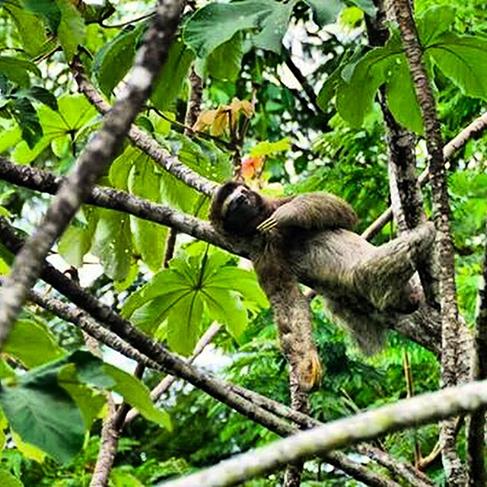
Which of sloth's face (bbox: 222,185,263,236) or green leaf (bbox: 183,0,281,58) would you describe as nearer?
green leaf (bbox: 183,0,281,58)

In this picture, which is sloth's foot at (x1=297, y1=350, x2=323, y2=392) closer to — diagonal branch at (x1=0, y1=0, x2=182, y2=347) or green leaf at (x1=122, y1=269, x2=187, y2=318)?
green leaf at (x1=122, y1=269, x2=187, y2=318)

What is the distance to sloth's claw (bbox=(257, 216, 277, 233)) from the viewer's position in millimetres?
3668

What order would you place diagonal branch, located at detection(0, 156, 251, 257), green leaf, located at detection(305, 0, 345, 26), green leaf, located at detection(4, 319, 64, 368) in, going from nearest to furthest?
green leaf, located at detection(4, 319, 64, 368) < green leaf, located at detection(305, 0, 345, 26) < diagonal branch, located at detection(0, 156, 251, 257)

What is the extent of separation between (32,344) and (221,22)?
92 centimetres

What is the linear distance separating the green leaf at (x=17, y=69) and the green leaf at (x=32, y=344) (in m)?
0.95

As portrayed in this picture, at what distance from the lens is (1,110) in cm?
255

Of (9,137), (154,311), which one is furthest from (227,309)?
(9,137)

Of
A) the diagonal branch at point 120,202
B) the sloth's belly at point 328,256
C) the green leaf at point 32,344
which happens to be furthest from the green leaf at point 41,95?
the sloth's belly at point 328,256

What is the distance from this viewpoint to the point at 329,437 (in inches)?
36.1

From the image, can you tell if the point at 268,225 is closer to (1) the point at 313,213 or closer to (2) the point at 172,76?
(1) the point at 313,213

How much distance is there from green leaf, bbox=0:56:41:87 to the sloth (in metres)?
0.73

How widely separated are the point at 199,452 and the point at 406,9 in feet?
15.5

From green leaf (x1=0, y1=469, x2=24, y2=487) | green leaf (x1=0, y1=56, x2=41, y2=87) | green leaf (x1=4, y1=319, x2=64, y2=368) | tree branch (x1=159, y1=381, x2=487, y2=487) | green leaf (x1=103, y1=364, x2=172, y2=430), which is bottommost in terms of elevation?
tree branch (x1=159, y1=381, x2=487, y2=487)

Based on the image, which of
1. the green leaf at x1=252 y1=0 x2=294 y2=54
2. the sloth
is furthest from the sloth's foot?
the green leaf at x1=252 y1=0 x2=294 y2=54
